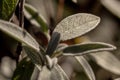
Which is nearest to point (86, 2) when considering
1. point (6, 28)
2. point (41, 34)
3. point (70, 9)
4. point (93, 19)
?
point (70, 9)

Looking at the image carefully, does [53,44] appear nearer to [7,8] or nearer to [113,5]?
[7,8]

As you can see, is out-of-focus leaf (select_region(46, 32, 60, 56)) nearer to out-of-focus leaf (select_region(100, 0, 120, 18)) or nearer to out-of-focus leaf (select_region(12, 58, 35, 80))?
out-of-focus leaf (select_region(12, 58, 35, 80))

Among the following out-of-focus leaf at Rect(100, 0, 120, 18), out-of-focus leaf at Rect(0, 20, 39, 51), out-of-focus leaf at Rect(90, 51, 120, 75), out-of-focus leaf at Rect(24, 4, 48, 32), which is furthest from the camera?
out-of-focus leaf at Rect(100, 0, 120, 18)

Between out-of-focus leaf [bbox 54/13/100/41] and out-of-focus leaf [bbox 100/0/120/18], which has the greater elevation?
out-of-focus leaf [bbox 54/13/100/41]

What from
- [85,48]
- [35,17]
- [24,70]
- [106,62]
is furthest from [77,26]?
[106,62]

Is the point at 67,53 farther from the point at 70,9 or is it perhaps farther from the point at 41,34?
the point at 70,9

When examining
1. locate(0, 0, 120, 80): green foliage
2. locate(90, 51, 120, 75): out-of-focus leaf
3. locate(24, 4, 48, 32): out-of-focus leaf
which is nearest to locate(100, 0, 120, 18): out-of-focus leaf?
locate(90, 51, 120, 75): out-of-focus leaf
